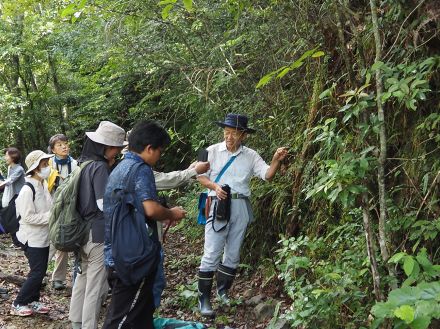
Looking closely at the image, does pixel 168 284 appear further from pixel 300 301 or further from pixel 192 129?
pixel 192 129

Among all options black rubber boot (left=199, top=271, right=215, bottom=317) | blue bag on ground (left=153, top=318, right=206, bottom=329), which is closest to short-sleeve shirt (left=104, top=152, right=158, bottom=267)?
blue bag on ground (left=153, top=318, right=206, bottom=329)

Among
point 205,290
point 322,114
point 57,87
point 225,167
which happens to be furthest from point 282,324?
point 57,87

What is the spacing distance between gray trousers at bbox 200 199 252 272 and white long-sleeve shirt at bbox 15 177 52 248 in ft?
6.05

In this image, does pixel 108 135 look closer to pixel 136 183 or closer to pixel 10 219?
pixel 136 183

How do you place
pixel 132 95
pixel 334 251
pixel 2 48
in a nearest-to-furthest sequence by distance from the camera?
pixel 334 251 → pixel 132 95 → pixel 2 48

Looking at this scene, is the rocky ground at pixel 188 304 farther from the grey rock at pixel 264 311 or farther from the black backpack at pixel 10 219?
the black backpack at pixel 10 219

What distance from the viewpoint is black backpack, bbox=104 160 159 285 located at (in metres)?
3.75

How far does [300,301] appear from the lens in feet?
12.9

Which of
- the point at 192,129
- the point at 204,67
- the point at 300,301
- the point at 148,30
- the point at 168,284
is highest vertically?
the point at 148,30

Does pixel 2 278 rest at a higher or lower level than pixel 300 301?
lower

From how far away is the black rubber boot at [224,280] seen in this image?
568cm

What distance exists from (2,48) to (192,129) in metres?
8.86

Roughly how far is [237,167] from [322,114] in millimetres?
1074

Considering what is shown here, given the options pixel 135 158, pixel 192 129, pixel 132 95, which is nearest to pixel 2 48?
pixel 132 95
